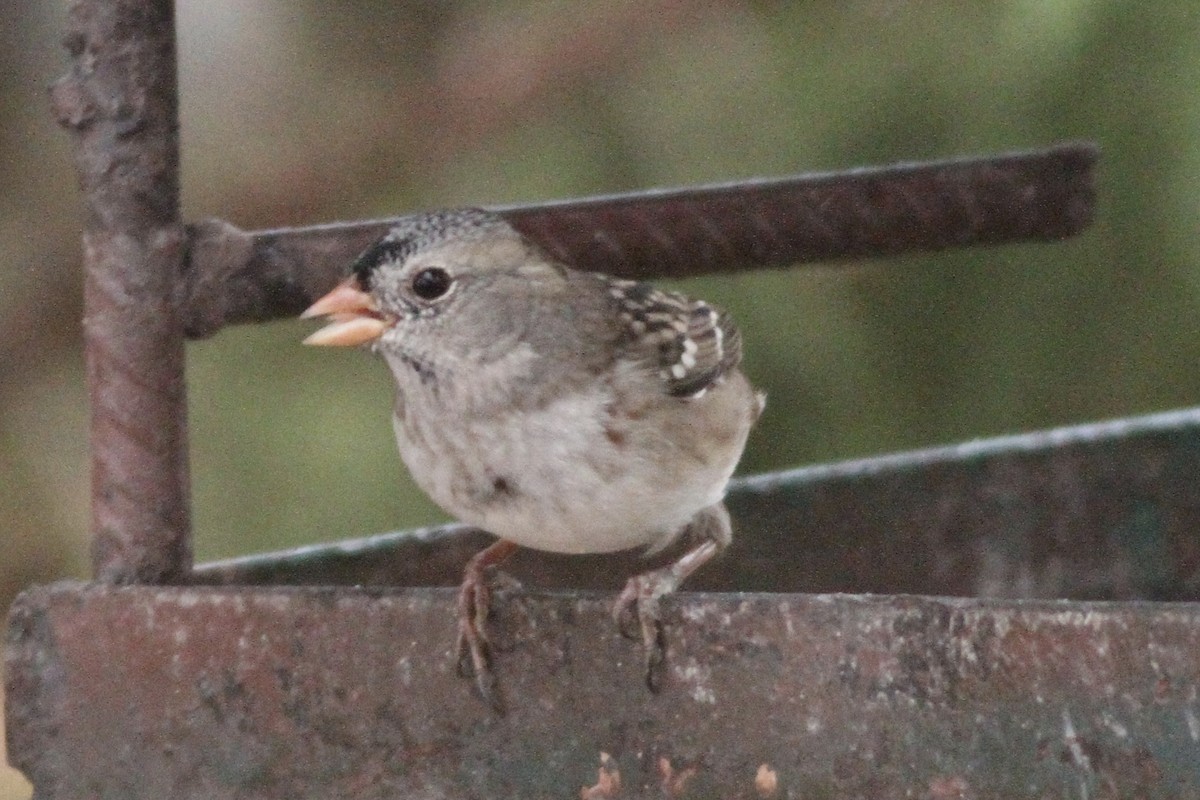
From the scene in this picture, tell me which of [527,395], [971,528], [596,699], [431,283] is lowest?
[971,528]

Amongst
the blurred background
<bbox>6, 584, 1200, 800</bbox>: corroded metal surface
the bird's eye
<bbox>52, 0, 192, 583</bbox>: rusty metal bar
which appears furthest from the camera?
the blurred background

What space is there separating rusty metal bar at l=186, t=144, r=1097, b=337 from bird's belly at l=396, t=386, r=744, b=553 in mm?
179

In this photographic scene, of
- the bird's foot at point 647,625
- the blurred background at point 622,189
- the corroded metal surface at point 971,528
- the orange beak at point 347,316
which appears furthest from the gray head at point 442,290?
the blurred background at point 622,189

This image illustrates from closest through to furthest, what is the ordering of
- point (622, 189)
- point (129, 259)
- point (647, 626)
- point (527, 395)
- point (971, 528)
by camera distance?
point (647, 626)
point (129, 259)
point (527, 395)
point (971, 528)
point (622, 189)

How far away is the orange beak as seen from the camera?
6.37 ft

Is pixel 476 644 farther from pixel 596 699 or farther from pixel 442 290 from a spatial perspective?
pixel 442 290

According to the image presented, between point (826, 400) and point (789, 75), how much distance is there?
555mm

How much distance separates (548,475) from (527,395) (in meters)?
0.11

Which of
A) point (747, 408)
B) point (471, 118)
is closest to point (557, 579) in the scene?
point (747, 408)

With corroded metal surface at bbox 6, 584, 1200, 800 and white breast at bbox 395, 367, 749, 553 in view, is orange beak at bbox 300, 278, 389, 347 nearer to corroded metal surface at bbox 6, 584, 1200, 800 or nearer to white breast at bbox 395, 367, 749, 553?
white breast at bbox 395, 367, 749, 553

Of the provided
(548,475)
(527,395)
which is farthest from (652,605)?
(527,395)

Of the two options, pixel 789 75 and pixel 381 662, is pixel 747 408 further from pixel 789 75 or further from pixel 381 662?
pixel 789 75

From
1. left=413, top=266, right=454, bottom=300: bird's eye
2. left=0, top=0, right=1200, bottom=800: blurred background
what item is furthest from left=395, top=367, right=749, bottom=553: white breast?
left=0, top=0, right=1200, bottom=800: blurred background

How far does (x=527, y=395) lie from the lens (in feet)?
6.77
